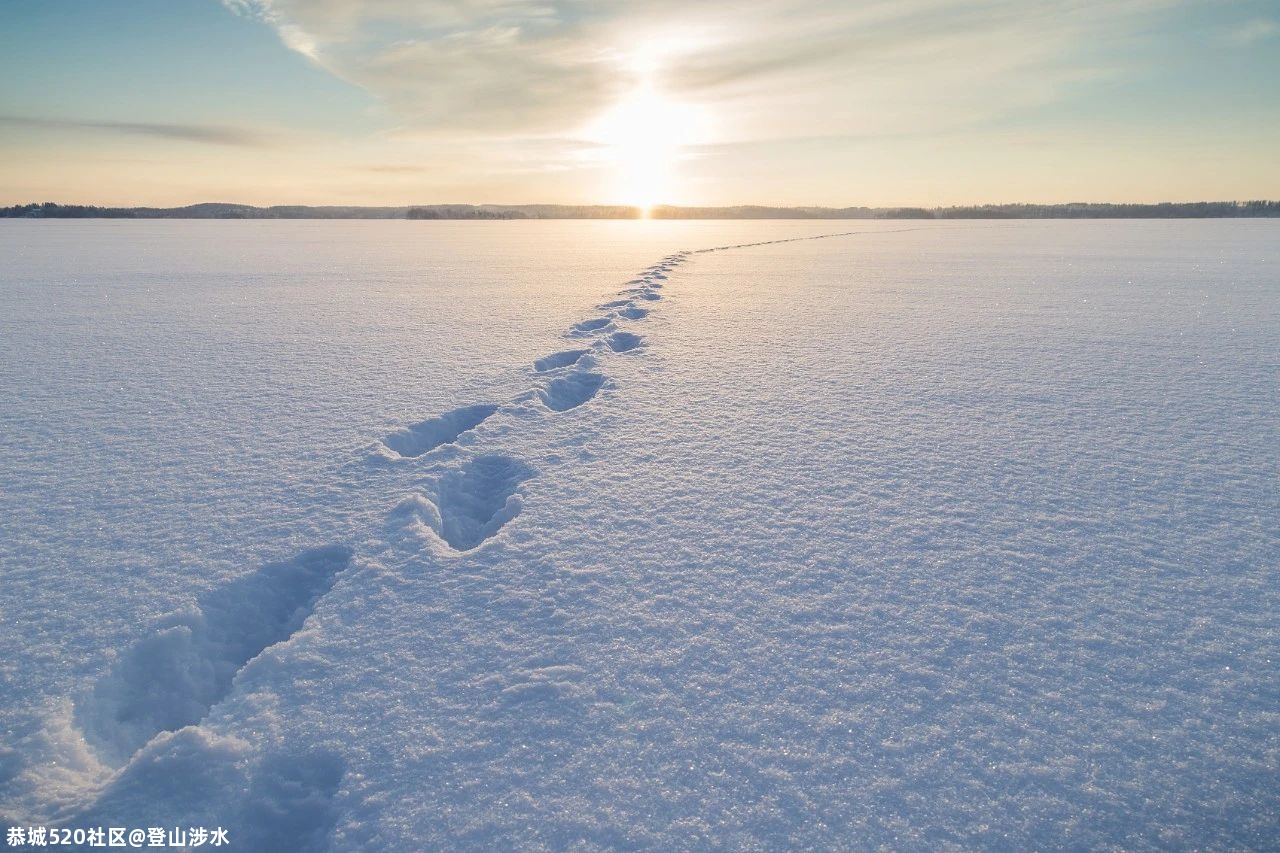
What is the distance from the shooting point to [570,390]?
11.9 ft

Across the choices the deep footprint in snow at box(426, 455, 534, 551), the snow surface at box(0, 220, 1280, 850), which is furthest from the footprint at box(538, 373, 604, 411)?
the deep footprint in snow at box(426, 455, 534, 551)

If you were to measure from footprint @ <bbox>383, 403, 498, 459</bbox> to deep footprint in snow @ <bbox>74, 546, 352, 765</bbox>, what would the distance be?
88 centimetres

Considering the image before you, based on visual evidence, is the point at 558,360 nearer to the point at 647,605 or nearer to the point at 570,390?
the point at 570,390

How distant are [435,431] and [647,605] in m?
1.68

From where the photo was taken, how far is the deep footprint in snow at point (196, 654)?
4.56ft

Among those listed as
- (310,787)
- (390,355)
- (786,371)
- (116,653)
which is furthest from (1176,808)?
(390,355)

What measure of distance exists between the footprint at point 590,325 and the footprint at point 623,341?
315 millimetres

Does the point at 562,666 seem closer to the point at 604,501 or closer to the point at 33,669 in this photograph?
the point at 604,501

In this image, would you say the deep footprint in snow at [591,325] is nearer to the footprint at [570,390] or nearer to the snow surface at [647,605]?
the snow surface at [647,605]

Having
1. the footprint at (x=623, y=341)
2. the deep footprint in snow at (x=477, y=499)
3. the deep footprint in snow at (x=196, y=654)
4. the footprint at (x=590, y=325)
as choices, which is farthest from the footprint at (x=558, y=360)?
the deep footprint in snow at (x=196, y=654)

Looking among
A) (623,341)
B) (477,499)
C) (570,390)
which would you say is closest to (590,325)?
(623,341)

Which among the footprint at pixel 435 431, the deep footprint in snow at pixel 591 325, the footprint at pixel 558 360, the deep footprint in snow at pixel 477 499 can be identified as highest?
the deep footprint in snow at pixel 591 325

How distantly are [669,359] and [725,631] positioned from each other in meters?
2.78

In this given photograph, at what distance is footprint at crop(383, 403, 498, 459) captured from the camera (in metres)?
2.78
